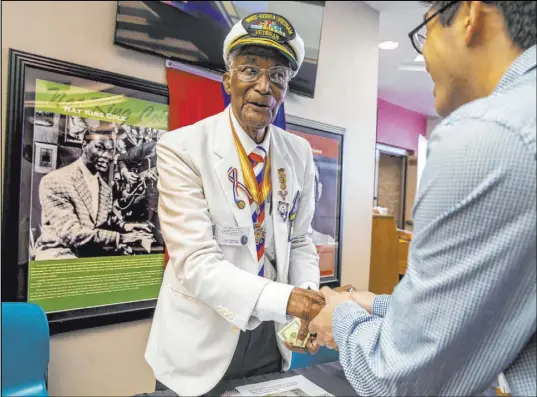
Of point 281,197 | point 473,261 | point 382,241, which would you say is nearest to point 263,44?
point 281,197

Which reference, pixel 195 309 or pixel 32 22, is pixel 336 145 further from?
pixel 32 22

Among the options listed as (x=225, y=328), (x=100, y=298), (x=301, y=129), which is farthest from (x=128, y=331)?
(x=301, y=129)

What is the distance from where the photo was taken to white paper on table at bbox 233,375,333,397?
92 centimetres

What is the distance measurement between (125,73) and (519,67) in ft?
4.87

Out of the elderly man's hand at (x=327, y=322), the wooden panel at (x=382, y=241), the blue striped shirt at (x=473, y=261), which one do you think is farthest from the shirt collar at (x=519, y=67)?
the wooden panel at (x=382, y=241)

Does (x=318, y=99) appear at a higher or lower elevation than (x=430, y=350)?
higher

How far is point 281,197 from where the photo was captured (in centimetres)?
102

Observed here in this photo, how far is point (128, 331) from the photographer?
1604 millimetres

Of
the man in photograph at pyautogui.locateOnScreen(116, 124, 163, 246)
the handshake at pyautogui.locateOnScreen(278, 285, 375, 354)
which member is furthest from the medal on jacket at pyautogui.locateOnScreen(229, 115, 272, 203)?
the man in photograph at pyautogui.locateOnScreen(116, 124, 163, 246)

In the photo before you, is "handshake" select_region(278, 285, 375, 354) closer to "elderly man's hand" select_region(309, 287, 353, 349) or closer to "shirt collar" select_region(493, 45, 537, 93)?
"elderly man's hand" select_region(309, 287, 353, 349)

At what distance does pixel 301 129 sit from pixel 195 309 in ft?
2.84

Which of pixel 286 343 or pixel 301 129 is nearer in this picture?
pixel 286 343

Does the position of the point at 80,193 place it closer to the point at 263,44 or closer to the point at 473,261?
the point at 263,44

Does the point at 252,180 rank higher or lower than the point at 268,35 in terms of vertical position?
lower
